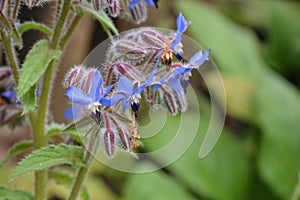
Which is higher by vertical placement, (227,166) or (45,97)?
Answer: (45,97)

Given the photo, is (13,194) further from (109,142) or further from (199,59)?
(199,59)

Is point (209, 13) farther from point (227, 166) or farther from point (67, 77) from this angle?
point (67, 77)

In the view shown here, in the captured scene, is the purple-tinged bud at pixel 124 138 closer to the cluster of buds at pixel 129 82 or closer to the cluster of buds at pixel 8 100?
the cluster of buds at pixel 129 82

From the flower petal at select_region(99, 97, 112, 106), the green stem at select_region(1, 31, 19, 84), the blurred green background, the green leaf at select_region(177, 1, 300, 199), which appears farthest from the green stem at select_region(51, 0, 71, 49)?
the green leaf at select_region(177, 1, 300, 199)

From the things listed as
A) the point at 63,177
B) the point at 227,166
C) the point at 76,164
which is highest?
the point at 76,164

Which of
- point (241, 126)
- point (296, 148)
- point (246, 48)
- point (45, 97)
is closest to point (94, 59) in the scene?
point (45, 97)

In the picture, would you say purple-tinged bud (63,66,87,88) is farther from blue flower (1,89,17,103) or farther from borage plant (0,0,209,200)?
blue flower (1,89,17,103)

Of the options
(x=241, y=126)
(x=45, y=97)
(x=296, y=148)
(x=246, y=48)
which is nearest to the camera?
(x=45, y=97)
